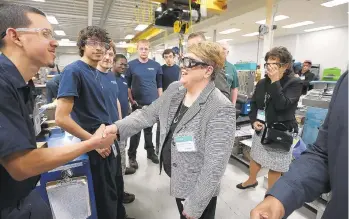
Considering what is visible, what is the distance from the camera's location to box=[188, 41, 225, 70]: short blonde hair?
1.37m

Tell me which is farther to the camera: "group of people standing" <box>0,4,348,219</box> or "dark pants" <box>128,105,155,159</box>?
"dark pants" <box>128,105,155,159</box>

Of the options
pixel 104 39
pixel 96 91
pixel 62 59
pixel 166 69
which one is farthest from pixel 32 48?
pixel 62 59

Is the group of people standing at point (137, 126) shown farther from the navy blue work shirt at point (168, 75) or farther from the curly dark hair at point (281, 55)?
the navy blue work shirt at point (168, 75)

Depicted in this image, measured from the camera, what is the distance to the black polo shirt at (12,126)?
34.4 inches

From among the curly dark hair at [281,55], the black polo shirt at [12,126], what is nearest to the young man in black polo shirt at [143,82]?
the curly dark hair at [281,55]

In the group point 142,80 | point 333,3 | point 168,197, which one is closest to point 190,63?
point 168,197

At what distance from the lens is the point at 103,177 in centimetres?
170

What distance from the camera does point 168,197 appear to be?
2621mm

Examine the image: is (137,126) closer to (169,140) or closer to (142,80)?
(169,140)

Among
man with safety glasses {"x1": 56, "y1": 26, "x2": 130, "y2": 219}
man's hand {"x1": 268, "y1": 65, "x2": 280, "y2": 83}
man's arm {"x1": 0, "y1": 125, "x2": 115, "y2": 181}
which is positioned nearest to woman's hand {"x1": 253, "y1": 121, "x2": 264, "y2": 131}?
man's hand {"x1": 268, "y1": 65, "x2": 280, "y2": 83}

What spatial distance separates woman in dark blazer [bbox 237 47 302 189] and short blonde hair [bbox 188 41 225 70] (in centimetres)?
93

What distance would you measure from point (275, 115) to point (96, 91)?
1720 mm

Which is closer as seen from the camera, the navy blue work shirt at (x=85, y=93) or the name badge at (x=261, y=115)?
the navy blue work shirt at (x=85, y=93)

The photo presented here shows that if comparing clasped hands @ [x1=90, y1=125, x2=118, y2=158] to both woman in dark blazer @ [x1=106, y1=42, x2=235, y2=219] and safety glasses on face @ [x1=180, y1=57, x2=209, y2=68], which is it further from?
safety glasses on face @ [x1=180, y1=57, x2=209, y2=68]
